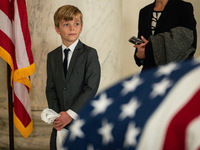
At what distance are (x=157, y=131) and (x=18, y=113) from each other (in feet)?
8.57

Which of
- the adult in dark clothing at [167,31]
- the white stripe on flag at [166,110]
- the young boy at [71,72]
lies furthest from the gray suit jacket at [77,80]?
the white stripe on flag at [166,110]

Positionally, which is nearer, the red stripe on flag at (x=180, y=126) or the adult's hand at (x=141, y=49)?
the red stripe on flag at (x=180, y=126)

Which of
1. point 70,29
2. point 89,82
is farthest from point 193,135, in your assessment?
point 70,29

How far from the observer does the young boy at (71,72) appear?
76.6 inches

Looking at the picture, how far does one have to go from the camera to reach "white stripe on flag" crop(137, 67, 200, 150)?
1.49 ft

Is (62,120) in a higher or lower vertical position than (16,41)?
lower

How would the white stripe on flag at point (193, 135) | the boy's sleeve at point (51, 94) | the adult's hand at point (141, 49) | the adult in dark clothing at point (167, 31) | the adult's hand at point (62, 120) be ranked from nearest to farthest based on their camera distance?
the white stripe on flag at point (193, 135) → the adult in dark clothing at point (167, 31) → the adult's hand at point (141, 49) → the adult's hand at point (62, 120) → the boy's sleeve at point (51, 94)

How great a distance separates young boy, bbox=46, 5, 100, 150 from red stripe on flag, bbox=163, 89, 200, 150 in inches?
59.0

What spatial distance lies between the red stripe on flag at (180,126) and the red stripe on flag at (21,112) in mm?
2591

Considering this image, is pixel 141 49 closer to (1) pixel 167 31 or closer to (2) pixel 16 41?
(1) pixel 167 31

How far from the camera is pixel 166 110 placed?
0.47m

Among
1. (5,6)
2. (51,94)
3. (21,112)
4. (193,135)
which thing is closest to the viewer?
(193,135)

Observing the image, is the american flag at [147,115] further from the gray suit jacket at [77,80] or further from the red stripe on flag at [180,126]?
the gray suit jacket at [77,80]

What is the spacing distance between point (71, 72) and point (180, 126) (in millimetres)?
1589
